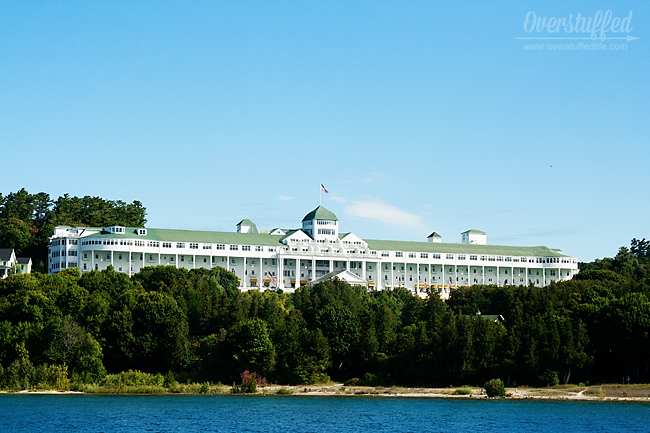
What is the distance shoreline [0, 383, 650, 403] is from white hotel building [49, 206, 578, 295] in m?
60.2

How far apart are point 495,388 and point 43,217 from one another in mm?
110760

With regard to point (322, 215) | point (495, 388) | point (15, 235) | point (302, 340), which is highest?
point (322, 215)

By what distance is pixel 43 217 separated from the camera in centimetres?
17950

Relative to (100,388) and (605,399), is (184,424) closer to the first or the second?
(100,388)

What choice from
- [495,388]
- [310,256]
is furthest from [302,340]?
[310,256]

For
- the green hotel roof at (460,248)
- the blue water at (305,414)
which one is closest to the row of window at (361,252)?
the green hotel roof at (460,248)

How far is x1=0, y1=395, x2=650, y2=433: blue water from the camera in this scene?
243 ft

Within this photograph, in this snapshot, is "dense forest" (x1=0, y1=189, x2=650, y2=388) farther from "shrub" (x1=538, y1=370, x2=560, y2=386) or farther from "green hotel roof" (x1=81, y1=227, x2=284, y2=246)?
"green hotel roof" (x1=81, y1=227, x2=284, y2=246)

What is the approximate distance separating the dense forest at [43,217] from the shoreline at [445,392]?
2740 inches

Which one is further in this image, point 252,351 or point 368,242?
point 368,242

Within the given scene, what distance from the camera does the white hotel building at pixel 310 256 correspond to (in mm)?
155500

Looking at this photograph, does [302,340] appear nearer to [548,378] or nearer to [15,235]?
[548,378]

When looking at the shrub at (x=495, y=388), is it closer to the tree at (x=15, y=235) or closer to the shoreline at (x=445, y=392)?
the shoreline at (x=445, y=392)

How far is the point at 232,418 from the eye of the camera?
7881 centimetres
